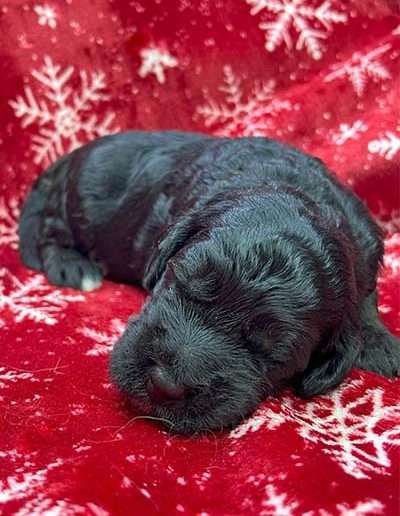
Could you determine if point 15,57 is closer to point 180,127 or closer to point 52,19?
point 52,19

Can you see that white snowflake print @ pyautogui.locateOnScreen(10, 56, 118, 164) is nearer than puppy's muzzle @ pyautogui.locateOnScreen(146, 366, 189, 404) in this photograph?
No

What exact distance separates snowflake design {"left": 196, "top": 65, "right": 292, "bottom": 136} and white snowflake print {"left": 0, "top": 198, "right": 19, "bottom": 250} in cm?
123

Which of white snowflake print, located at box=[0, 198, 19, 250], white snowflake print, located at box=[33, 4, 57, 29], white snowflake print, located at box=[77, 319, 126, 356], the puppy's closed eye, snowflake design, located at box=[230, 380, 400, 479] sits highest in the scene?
white snowflake print, located at box=[33, 4, 57, 29]

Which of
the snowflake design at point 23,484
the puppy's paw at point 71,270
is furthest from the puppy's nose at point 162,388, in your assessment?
the puppy's paw at point 71,270

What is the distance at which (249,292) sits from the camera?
6.98ft

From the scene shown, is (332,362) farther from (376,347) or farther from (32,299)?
(32,299)

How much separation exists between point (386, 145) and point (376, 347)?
5.19 feet

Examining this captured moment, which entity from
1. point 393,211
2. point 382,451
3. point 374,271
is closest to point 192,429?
point 382,451

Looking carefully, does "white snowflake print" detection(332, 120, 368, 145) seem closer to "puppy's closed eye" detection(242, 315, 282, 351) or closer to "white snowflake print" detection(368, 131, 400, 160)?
"white snowflake print" detection(368, 131, 400, 160)

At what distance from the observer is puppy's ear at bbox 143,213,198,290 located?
8.20ft

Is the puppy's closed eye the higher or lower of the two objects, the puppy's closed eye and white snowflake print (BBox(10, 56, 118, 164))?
the lower

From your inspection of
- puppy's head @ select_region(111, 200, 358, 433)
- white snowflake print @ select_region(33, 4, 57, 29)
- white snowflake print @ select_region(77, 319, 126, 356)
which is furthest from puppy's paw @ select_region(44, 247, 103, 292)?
white snowflake print @ select_region(33, 4, 57, 29)

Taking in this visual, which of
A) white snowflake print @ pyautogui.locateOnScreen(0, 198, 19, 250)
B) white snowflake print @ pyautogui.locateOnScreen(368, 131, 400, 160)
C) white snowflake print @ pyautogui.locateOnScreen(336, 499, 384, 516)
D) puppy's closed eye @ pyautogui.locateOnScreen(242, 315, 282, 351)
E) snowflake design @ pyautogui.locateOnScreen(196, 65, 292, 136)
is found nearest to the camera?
white snowflake print @ pyautogui.locateOnScreen(336, 499, 384, 516)

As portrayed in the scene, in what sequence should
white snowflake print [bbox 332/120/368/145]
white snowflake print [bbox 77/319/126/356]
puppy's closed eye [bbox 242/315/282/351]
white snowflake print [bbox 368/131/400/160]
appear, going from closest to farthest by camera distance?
puppy's closed eye [bbox 242/315/282/351] → white snowflake print [bbox 77/319/126/356] → white snowflake print [bbox 368/131/400/160] → white snowflake print [bbox 332/120/368/145]
